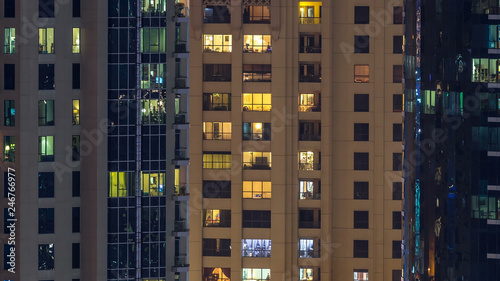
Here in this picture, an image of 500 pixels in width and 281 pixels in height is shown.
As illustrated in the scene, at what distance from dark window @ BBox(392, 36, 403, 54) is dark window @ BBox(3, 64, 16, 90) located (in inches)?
1918

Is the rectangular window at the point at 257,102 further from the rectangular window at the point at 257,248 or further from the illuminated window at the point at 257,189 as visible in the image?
the rectangular window at the point at 257,248

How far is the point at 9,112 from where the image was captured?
117688 millimetres

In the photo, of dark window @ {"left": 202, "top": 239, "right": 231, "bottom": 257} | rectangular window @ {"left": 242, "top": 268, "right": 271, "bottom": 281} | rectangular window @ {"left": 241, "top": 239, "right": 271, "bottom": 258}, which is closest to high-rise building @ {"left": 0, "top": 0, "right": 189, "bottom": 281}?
dark window @ {"left": 202, "top": 239, "right": 231, "bottom": 257}

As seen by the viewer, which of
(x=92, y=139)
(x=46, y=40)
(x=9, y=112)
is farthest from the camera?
(x=92, y=139)

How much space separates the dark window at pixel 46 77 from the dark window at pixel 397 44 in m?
46.3

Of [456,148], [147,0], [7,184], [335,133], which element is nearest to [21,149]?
[7,184]

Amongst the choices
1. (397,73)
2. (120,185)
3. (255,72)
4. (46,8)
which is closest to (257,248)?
(255,72)

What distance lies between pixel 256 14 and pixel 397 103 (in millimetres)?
15652

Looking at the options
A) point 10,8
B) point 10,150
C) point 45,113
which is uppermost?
point 10,8

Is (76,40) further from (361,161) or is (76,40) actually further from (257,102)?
(361,161)

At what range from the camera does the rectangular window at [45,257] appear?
118 m

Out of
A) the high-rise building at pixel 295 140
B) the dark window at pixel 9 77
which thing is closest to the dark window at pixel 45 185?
the dark window at pixel 9 77

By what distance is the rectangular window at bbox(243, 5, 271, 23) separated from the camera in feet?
510

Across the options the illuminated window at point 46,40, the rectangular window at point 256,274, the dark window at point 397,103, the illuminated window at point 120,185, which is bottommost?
the rectangular window at point 256,274
